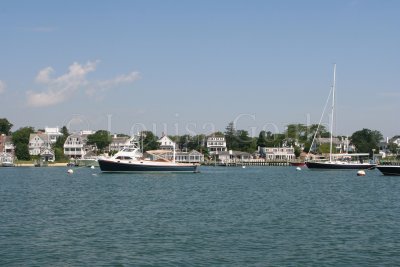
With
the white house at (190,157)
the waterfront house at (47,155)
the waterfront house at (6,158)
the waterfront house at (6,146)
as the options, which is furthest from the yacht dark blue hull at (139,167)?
the waterfront house at (6,146)

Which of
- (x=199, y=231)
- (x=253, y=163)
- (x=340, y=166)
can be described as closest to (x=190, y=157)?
(x=253, y=163)

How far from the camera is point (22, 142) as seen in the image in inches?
7461

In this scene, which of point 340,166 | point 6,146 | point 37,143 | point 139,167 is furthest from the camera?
point 37,143

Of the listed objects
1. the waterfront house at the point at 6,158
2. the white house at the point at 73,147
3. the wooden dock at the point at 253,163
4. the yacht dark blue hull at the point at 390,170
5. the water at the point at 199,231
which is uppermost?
the white house at the point at 73,147

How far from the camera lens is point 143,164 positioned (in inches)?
3551

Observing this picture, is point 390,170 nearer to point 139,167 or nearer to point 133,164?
point 139,167

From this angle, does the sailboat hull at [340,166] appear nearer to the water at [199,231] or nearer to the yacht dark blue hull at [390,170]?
the yacht dark blue hull at [390,170]

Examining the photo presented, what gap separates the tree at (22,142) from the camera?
18100 cm

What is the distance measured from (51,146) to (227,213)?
168261mm

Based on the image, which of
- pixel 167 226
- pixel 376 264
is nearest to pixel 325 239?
pixel 376 264

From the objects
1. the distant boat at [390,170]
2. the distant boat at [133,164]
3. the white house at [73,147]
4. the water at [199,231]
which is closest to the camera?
the water at [199,231]

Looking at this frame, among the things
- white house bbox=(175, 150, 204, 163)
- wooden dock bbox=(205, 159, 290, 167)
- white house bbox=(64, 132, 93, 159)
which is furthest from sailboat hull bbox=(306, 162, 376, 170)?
white house bbox=(64, 132, 93, 159)

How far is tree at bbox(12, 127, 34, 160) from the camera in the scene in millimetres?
181000

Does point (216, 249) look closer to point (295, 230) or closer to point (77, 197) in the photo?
point (295, 230)
